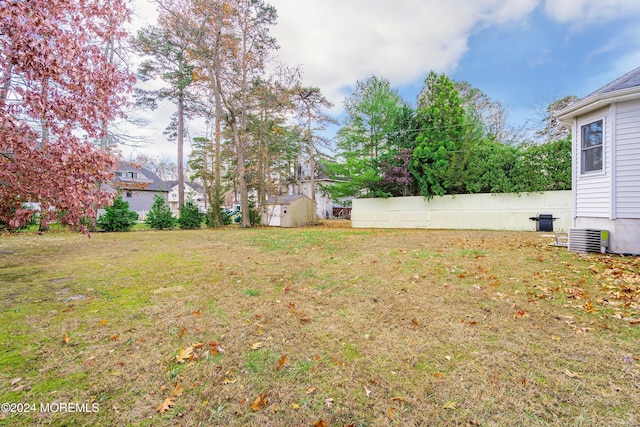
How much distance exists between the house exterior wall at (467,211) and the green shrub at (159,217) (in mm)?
11728

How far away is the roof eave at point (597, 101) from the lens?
20.0 feet

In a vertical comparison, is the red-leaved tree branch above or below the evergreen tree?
below

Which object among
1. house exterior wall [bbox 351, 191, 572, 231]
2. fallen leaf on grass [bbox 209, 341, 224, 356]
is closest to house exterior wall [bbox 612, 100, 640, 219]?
house exterior wall [bbox 351, 191, 572, 231]

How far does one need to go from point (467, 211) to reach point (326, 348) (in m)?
13.8

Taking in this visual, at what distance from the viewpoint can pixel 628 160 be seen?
6348mm

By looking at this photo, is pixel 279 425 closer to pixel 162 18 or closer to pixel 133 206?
pixel 162 18

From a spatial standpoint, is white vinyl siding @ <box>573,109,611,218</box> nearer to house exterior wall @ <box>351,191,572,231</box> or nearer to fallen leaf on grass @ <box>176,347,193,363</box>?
house exterior wall @ <box>351,191,572,231</box>

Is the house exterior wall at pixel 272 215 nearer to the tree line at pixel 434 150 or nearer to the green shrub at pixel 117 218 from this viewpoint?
the tree line at pixel 434 150

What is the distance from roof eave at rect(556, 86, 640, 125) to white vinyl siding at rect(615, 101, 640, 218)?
284mm

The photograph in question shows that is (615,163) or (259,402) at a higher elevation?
(615,163)

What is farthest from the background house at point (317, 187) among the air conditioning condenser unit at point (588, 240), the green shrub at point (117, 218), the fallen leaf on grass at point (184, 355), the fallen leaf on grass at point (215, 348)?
the fallen leaf on grass at point (184, 355)

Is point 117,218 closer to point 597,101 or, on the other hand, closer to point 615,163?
point 597,101

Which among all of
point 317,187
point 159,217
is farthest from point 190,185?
point 159,217

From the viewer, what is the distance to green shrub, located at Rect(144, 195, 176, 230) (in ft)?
54.0
